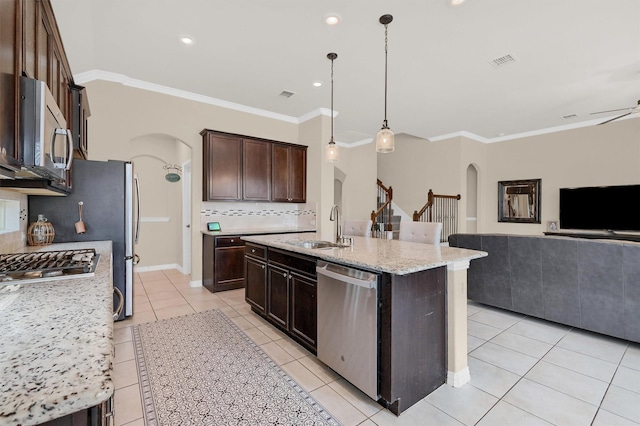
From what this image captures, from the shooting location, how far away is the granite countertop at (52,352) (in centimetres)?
52

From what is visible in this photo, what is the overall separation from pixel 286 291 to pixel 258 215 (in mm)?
2864

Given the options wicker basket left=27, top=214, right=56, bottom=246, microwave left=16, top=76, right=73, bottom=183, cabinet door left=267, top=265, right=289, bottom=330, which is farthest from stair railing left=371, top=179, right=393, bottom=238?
microwave left=16, top=76, right=73, bottom=183

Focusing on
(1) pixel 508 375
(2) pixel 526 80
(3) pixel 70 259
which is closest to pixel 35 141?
(3) pixel 70 259

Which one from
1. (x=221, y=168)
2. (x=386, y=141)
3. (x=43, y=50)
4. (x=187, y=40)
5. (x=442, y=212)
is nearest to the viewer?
(x=43, y=50)

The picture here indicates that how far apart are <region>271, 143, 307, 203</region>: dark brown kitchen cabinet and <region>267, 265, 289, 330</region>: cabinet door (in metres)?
2.41

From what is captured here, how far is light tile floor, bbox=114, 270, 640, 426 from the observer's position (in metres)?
1.82

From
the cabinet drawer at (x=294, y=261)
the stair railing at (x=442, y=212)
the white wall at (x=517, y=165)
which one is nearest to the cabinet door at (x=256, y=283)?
the cabinet drawer at (x=294, y=261)

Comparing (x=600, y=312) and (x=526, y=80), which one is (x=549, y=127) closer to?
(x=526, y=80)

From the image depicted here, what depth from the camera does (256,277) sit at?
3344 millimetres

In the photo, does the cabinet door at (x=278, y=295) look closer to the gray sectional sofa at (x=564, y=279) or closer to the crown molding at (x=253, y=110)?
the gray sectional sofa at (x=564, y=279)

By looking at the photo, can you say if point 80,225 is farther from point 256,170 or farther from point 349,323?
point 349,323

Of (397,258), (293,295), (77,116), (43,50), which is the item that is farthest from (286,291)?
(77,116)

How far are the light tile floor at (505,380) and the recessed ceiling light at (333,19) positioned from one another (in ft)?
9.96

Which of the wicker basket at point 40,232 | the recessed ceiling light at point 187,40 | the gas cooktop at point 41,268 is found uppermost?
the recessed ceiling light at point 187,40
